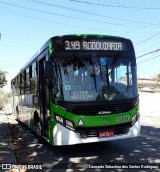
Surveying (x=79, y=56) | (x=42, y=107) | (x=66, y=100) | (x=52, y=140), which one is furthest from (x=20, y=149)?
(x=79, y=56)

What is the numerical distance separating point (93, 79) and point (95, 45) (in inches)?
40.9

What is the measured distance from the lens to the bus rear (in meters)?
8.71

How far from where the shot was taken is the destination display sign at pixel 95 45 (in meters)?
9.23

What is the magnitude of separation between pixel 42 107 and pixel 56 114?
1.61m

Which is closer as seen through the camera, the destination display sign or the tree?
the destination display sign

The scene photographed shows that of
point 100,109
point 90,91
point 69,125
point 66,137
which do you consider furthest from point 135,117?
point 66,137

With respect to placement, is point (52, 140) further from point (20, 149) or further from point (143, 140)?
point (143, 140)

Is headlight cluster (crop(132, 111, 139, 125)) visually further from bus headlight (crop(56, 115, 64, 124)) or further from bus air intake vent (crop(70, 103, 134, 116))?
bus headlight (crop(56, 115, 64, 124))

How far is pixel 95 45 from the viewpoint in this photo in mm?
9414

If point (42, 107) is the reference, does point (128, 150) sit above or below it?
below

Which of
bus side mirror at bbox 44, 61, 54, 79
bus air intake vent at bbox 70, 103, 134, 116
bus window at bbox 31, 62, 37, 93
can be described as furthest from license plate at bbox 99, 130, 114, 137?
bus window at bbox 31, 62, 37, 93

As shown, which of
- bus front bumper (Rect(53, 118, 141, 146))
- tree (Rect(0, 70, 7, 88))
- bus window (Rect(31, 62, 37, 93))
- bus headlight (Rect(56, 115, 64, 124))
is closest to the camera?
bus front bumper (Rect(53, 118, 141, 146))

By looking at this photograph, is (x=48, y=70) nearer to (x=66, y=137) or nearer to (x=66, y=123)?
(x=66, y=123)

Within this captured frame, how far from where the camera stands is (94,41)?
31.0 feet
